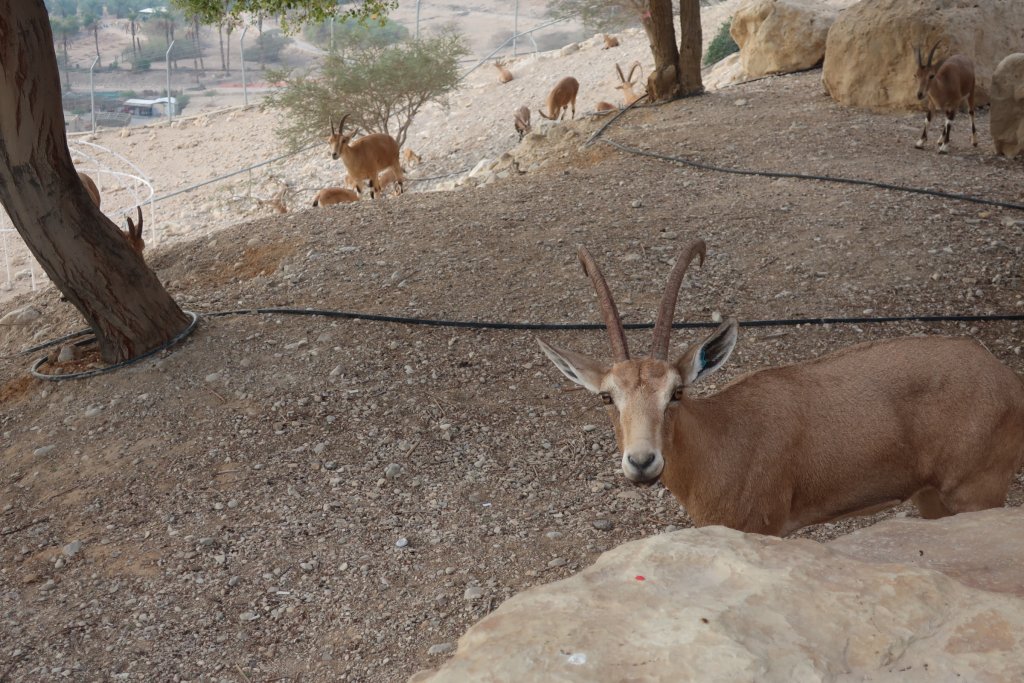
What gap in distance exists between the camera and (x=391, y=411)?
6.48m

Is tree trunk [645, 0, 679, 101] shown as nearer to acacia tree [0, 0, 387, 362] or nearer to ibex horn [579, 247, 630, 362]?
acacia tree [0, 0, 387, 362]

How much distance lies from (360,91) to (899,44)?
1625cm

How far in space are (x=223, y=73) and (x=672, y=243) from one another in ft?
200

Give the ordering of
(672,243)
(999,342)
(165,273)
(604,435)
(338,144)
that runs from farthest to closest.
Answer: (338,144) < (165,273) < (672,243) < (999,342) < (604,435)

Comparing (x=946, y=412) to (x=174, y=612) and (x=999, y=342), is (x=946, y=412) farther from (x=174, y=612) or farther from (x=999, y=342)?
(x=174, y=612)

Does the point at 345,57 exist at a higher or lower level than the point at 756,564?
higher

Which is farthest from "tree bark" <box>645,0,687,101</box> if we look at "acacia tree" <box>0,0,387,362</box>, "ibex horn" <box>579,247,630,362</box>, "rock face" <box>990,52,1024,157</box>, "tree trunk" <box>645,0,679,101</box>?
"ibex horn" <box>579,247,630,362</box>

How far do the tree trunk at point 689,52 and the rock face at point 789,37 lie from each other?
291 cm

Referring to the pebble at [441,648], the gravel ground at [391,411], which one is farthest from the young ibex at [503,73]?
the pebble at [441,648]

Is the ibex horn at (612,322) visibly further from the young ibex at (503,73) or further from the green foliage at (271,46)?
the green foliage at (271,46)

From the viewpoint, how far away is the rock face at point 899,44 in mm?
13727

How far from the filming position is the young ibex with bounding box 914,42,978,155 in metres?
11.8

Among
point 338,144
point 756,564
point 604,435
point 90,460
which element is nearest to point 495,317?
point 604,435

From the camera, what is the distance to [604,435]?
20.0 feet
